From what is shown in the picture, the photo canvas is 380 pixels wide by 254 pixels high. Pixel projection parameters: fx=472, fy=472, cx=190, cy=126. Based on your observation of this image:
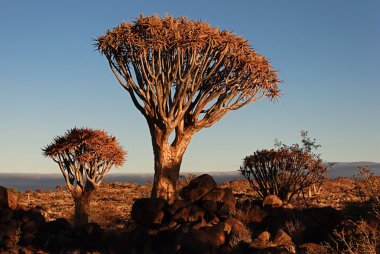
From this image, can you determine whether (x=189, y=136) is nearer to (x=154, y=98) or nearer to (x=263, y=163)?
(x=154, y=98)

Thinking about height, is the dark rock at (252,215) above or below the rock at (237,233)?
above

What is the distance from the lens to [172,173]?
676 inches

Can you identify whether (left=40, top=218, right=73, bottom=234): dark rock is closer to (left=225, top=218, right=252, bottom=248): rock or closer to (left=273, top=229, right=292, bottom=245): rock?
(left=225, top=218, right=252, bottom=248): rock

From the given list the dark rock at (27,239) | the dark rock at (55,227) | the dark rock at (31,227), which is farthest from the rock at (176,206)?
the dark rock at (31,227)

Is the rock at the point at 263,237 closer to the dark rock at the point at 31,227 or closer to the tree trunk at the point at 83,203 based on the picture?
the dark rock at the point at 31,227

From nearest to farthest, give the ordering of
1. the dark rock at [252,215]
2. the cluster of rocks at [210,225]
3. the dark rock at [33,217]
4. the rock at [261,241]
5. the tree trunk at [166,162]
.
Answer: the rock at [261,241], the cluster of rocks at [210,225], the dark rock at [252,215], the dark rock at [33,217], the tree trunk at [166,162]

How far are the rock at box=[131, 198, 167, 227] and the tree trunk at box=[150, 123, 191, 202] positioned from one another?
11.2 feet

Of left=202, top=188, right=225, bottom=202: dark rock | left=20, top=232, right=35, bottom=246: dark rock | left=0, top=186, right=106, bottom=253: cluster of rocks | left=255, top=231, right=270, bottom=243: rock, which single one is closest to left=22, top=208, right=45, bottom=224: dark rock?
left=0, top=186, right=106, bottom=253: cluster of rocks

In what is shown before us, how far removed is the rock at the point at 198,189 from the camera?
43.8 ft

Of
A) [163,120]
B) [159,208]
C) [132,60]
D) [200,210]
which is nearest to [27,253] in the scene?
[159,208]

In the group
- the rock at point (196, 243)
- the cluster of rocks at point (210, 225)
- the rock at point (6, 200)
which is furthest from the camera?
the rock at point (6, 200)

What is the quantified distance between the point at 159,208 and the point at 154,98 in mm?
5430

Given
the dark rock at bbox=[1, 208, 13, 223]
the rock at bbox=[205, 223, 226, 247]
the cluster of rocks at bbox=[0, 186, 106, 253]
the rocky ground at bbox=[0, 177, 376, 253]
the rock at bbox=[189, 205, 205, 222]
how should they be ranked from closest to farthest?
the rock at bbox=[205, 223, 226, 247]
the rocky ground at bbox=[0, 177, 376, 253]
the rock at bbox=[189, 205, 205, 222]
the cluster of rocks at bbox=[0, 186, 106, 253]
the dark rock at bbox=[1, 208, 13, 223]

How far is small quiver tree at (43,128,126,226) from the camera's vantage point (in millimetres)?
18359
